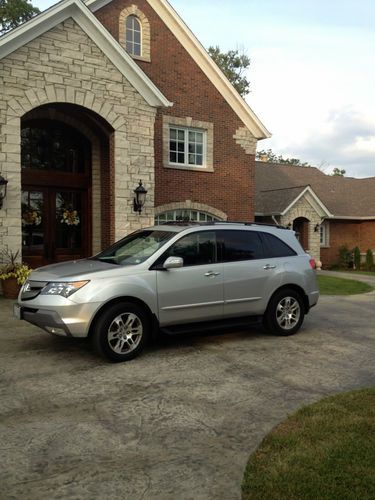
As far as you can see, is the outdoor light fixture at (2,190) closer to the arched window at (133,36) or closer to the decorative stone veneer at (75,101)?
the decorative stone veneer at (75,101)

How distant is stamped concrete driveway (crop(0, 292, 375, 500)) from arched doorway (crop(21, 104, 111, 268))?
6463mm

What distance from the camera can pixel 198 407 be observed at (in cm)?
473

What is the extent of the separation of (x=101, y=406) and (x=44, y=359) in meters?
1.93

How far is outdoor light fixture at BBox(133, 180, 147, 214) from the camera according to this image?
43.2ft

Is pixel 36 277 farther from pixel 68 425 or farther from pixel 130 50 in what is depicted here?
pixel 130 50

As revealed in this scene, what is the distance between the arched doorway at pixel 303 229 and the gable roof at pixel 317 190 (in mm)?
1479

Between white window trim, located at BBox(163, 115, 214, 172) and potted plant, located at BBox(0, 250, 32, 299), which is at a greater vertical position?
→ white window trim, located at BBox(163, 115, 214, 172)

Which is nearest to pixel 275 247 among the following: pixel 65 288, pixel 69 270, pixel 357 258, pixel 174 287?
pixel 174 287

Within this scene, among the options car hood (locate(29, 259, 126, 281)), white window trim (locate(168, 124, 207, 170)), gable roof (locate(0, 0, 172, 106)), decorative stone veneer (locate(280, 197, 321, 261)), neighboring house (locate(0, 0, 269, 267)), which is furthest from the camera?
decorative stone veneer (locate(280, 197, 321, 261))

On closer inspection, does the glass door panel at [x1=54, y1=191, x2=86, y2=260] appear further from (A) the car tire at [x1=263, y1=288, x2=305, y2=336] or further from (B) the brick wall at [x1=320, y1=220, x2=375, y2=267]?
(B) the brick wall at [x1=320, y1=220, x2=375, y2=267]

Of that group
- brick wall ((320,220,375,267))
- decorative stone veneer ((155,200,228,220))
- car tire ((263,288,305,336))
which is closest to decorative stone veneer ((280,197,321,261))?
brick wall ((320,220,375,267))

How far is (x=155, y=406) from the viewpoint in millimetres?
4754

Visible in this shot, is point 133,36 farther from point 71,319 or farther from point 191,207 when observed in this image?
point 71,319

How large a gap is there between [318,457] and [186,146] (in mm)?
13805
